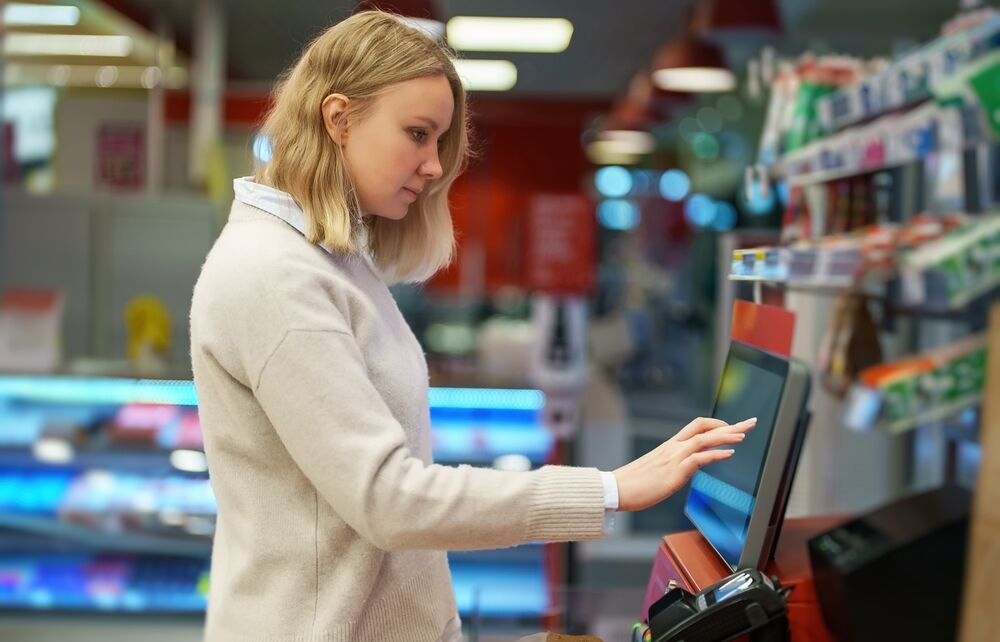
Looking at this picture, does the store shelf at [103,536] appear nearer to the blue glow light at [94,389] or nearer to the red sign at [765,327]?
the blue glow light at [94,389]

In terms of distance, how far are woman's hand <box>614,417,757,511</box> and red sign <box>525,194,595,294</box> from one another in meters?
4.83

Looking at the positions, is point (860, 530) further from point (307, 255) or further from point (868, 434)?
point (868, 434)

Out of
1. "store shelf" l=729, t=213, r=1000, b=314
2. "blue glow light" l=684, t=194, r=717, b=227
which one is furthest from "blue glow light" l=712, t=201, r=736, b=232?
"store shelf" l=729, t=213, r=1000, b=314

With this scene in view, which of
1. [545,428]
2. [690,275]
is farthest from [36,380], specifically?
[690,275]

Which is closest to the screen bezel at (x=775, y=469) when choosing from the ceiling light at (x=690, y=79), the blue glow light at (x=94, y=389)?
the blue glow light at (x=94, y=389)

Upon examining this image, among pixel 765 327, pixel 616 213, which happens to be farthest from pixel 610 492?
pixel 616 213

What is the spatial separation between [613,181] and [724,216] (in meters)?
7.45

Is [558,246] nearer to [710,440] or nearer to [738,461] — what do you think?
[738,461]

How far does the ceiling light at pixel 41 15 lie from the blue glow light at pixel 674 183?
472 inches

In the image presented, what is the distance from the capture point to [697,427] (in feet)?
4.46

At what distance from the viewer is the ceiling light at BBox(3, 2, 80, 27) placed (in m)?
7.21

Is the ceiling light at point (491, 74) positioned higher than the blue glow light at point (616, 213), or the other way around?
the ceiling light at point (491, 74)

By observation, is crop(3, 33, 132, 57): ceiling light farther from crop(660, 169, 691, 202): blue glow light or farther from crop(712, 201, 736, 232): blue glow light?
crop(660, 169, 691, 202): blue glow light

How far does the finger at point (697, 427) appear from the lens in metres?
1.35
